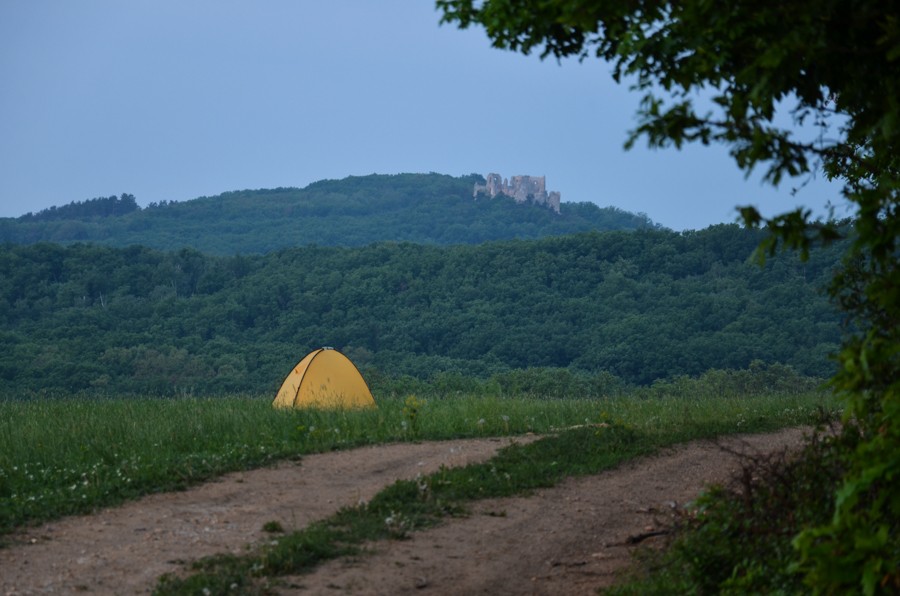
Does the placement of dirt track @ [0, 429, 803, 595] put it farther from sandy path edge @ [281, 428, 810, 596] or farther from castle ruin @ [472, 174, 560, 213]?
castle ruin @ [472, 174, 560, 213]

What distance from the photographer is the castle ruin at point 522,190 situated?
387ft

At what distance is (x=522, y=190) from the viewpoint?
120688 mm

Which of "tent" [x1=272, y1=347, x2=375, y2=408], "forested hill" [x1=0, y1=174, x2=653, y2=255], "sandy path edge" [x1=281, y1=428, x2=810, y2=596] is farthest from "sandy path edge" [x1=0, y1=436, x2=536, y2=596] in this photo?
"forested hill" [x1=0, y1=174, x2=653, y2=255]

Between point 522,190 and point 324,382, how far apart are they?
101497 mm

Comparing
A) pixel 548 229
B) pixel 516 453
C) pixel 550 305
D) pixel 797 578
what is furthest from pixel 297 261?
pixel 797 578

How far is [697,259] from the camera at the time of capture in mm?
70688

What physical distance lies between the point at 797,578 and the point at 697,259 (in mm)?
65688

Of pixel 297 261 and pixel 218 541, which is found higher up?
pixel 297 261

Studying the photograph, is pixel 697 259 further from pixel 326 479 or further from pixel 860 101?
pixel 860 101

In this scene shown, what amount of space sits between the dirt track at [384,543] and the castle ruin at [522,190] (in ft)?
348

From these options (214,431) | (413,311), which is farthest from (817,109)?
(413,311)

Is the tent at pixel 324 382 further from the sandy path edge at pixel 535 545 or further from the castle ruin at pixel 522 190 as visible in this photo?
the castle ruin at pixel 522 190

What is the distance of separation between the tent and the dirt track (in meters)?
8.04

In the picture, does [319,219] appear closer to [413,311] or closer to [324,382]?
[413,311]
